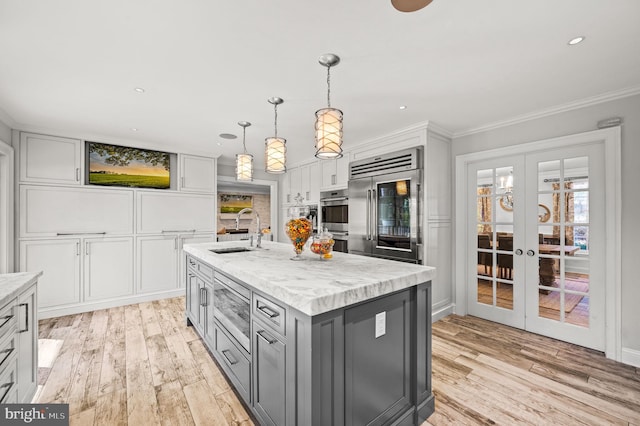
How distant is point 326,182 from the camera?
4734 millimetres

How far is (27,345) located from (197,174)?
3.35 meters

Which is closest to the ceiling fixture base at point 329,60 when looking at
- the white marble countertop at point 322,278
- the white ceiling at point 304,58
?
the white ceiling at point 304,58

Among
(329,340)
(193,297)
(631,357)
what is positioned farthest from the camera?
(193,297)

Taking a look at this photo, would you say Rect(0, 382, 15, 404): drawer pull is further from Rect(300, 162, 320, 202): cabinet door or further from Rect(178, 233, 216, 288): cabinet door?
Rect(300, 162, 320, 202): cabinet door

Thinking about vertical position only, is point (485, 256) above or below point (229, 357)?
above

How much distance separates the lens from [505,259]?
3.33 meters

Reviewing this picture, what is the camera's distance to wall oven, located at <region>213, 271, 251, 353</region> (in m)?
1.78

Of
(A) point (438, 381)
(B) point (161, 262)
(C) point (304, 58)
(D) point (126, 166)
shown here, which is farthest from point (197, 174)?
(A) point (438, 381)

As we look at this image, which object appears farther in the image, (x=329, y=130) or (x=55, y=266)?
(x=55, y=266)

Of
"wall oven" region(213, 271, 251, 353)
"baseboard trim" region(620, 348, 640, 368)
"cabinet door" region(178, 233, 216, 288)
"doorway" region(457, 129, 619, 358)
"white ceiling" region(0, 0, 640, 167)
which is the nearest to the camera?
"white ceiling" region(0, 0, 640, 167)

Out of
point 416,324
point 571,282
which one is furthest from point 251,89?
point 571,282

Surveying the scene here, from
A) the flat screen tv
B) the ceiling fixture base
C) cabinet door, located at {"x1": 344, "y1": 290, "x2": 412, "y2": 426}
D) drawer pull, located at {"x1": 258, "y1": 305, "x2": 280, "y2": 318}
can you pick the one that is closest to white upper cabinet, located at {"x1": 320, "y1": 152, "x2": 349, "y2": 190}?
the ceiling fixture base

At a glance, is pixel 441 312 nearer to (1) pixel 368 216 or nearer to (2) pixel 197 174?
(1) pixel 368 216

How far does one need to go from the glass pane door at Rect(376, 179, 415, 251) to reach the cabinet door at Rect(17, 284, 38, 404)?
10.7 feet
